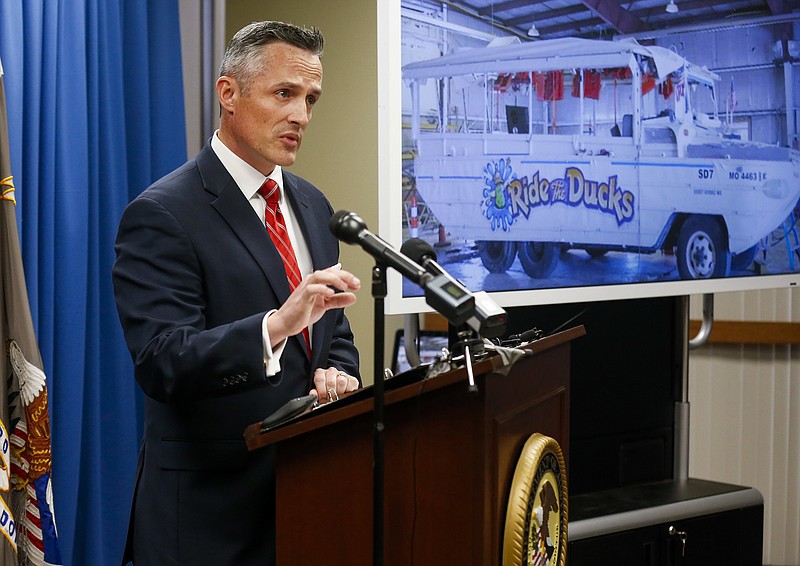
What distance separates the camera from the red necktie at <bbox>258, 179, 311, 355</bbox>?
1789 millimetres

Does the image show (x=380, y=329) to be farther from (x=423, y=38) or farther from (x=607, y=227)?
(x=607, y=227)

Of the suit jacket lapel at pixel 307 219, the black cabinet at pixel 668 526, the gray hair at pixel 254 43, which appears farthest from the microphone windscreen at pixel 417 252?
the black cabinet at pixel 668 526

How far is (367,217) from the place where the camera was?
125 inches

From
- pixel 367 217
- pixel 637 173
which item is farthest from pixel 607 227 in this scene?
pixel 367 217

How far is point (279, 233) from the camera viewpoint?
1.82m

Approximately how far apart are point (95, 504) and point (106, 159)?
95cm

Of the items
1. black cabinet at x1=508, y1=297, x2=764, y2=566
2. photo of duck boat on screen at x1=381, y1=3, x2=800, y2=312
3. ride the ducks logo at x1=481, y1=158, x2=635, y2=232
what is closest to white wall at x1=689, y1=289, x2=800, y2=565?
photo of duck boat on screen at x1=381, y1=3, x2=800, y2=312

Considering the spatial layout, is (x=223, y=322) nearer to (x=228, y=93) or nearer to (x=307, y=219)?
(x=307, y=219)

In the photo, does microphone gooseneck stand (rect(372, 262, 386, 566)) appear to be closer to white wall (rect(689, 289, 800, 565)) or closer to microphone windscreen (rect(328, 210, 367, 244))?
microphone windscreen (rect(328, 210, 367, 244))

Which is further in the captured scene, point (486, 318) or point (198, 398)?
point (198, 398)

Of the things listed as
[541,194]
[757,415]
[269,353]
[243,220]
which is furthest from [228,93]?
[757,415]

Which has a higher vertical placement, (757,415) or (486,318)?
(486,318)

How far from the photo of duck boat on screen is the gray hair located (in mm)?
739

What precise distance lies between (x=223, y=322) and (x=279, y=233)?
22cm
